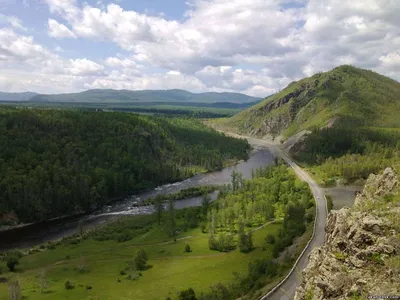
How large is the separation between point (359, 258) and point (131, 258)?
310ft

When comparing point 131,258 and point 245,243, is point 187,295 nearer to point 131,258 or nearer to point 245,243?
point 245,243

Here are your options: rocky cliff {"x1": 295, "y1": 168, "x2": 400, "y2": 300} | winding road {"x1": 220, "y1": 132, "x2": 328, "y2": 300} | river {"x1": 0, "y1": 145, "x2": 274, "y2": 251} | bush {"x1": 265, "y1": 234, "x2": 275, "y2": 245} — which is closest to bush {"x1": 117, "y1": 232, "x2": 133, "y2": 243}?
river {"x1": 0, "y1": 145, "x2": 274, "y2": 251}

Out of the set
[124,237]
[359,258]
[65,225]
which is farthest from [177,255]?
[359,258]

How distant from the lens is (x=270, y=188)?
17125 centimetres

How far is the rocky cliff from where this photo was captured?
24.1 metres

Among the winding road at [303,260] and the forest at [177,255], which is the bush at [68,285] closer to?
the forest at [177,255]

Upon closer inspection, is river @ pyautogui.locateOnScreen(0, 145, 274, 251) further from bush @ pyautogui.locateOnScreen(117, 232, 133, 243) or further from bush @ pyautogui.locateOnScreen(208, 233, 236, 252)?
bush @ pyautogui.locateOnScreen(208, 233, 236, 252)

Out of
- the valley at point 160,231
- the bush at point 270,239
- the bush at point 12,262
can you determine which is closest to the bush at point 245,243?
the valley at point 160,231

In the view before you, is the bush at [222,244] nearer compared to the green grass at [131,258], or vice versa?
the green grass at [131,258]

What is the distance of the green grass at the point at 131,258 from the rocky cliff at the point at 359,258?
2270 inches

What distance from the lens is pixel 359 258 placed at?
26891 mm

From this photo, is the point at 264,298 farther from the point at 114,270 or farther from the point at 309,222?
the point at 309,222

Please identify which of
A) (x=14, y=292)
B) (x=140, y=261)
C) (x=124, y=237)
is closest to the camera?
(x=14, y=292)

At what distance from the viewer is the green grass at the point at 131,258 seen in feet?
282
